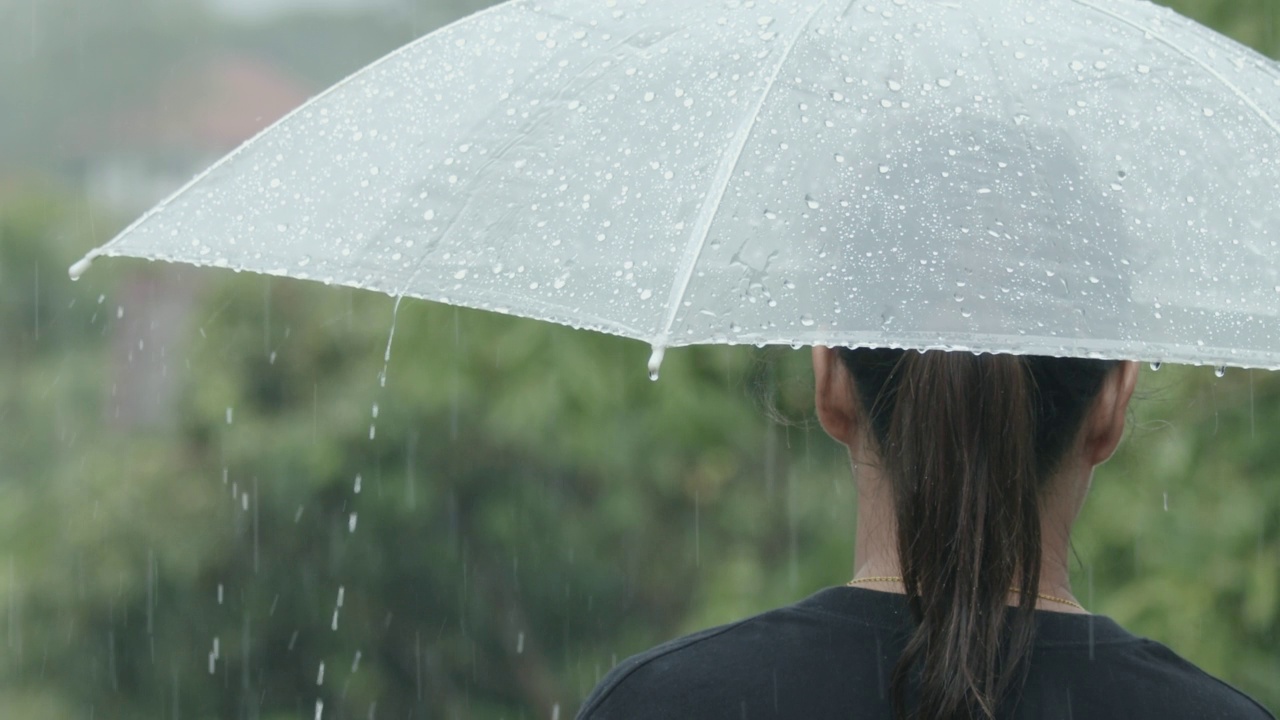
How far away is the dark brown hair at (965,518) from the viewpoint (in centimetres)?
144

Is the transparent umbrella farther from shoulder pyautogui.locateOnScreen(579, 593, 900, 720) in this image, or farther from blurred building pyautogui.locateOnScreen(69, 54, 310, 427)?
blurred building pyautogui.locateOnScreen(69, 54, 310, 427)

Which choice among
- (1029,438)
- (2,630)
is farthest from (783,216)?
(2,630)

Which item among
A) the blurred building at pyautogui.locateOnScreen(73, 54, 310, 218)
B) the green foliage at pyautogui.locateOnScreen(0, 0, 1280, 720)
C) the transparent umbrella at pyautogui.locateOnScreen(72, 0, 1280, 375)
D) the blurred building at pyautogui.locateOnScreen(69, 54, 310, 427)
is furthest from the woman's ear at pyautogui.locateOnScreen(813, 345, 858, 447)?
the blurred building at pyautogui.locateOnScreen(73, 54, 310, 218)

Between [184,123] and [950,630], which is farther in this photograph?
[184,123]

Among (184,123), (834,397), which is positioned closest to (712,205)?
(834,397)

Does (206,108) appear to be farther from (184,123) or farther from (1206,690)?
(1206,690)

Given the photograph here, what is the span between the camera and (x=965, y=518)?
1467 mm

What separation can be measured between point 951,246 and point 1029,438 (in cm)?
21

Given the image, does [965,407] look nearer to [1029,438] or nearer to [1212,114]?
[1029,438]

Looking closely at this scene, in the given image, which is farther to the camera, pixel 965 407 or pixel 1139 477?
pixel 1139 477

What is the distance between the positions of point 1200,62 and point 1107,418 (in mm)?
547

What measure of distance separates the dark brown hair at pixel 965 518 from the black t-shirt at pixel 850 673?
3 cm

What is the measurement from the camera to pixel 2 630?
7461 millimetres

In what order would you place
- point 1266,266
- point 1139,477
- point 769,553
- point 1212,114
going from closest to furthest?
point 1266,266, point 1212,114, point 1139,477, point 769,553
